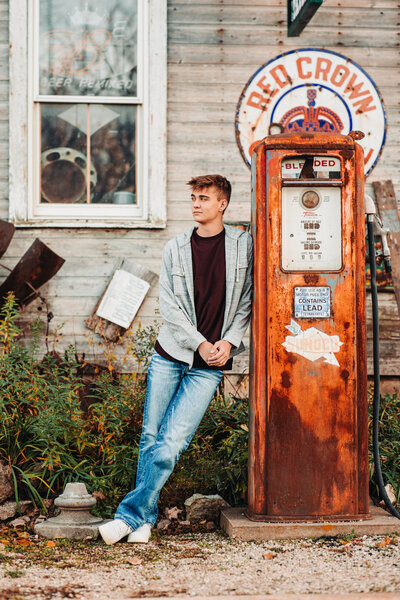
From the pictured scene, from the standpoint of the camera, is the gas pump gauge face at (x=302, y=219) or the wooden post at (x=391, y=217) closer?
the gas pump gauge face at (x=302, y=219)

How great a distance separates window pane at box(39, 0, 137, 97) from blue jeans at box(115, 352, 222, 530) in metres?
3.80

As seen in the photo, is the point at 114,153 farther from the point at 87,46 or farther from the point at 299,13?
the point at 299,13

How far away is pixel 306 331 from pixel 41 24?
15.0 feet

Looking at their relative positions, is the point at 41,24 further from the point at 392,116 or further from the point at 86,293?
the point at 392,116

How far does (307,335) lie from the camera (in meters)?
4.64

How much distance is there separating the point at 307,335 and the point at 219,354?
0.56 metres

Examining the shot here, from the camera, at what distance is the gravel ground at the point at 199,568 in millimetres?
3613

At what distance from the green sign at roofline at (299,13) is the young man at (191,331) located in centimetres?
242

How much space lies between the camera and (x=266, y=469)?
15.1 feet

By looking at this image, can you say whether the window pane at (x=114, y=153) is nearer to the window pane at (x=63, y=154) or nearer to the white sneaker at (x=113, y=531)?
the window pane at (x=63, y=154)

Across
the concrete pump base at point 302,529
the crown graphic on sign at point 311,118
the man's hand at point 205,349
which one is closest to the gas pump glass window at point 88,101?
the crown graphic on sign at point 311,118

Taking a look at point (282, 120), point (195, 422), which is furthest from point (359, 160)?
point (282, 120)

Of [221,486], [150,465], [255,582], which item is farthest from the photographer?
[221,486]

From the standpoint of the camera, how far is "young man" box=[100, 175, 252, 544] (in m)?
4.55
